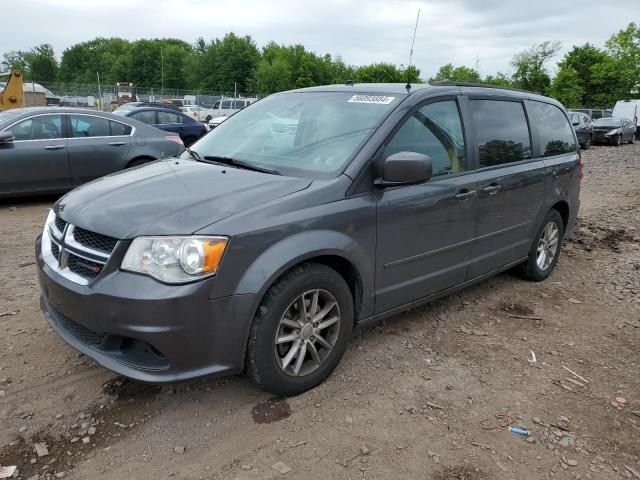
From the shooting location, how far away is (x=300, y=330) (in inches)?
119

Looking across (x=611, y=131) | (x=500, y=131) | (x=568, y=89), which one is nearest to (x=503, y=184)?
(x=500, y=131)

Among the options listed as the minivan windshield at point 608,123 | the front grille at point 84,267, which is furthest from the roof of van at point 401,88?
the minivan windshield at point 608,123

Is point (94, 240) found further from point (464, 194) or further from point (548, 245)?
point (548, 245)

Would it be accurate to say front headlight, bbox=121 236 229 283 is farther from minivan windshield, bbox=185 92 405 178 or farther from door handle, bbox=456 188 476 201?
door handle, bbox=456 188 476 201

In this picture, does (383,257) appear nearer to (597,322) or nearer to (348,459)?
(348,459)

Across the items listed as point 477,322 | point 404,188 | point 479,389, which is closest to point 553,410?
point 479,389

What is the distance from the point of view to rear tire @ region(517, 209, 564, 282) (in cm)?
512

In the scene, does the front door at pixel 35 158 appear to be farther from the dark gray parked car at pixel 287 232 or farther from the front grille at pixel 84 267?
the front grille at pixel 84 267

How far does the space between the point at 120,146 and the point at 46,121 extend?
1.05 meters

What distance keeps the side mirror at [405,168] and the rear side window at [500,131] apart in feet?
3.63

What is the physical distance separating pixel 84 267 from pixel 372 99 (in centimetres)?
212

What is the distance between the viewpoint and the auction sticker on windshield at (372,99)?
11.8ft

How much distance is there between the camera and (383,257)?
11.1 ft

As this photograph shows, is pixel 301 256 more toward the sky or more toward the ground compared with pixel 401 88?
more toward the ground
